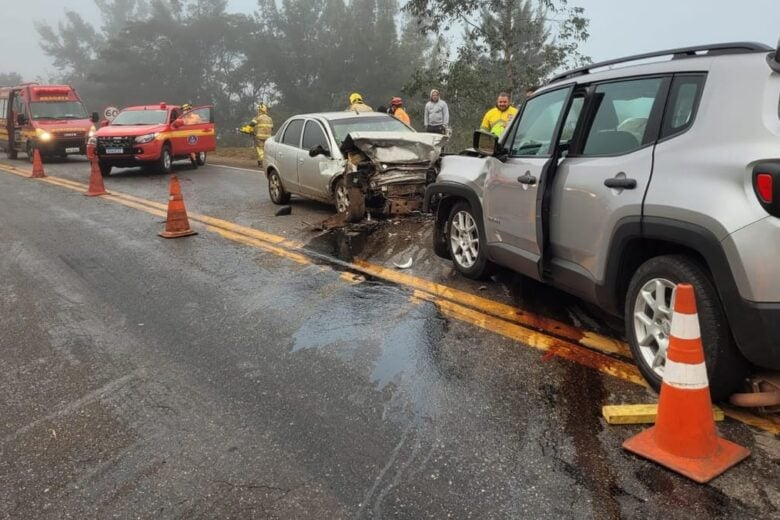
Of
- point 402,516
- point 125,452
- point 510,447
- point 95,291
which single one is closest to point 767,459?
point 510,447

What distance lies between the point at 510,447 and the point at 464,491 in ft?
1.42

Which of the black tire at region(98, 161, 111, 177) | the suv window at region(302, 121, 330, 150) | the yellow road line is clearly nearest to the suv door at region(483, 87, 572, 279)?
the yellow road line

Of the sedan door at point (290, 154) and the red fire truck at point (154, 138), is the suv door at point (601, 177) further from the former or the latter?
the red fire truck at point (154, 138)

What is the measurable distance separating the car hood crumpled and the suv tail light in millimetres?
5903

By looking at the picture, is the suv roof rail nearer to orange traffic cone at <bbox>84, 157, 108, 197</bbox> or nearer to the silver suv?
the silver suv

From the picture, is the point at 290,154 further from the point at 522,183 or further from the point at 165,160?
the point at 165,160

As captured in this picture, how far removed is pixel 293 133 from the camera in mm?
10250

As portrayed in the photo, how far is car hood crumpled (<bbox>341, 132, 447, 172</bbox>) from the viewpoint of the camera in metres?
8.33

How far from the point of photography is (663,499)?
261cm

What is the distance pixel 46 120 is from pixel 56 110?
1.89ft

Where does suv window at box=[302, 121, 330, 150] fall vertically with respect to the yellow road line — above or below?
above

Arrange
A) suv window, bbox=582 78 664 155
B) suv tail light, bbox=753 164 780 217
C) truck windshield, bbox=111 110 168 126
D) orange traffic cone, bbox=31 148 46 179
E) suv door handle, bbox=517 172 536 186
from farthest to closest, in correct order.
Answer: truck windshield, bbox=111 110 168 126 < orange traffic cone, bbox=31 148 46 179 < suv door handle, bbox=517 172 536 186 < suv window, bbox=582 78 664 155 < suv tail light, bbox=753 164 780 217

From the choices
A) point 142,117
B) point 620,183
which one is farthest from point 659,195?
point 142,117

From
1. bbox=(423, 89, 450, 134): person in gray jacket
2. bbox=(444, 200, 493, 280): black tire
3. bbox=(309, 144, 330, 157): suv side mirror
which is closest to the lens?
bbox=(444, 200, 493, 280): black tire
